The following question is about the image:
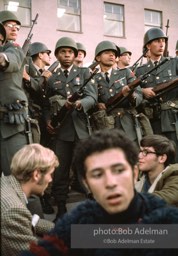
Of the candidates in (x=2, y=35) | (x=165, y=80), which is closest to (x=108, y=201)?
(x=2, y=35)

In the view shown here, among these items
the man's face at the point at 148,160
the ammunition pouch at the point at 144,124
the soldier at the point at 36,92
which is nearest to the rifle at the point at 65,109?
the soldier at the point at 36,92

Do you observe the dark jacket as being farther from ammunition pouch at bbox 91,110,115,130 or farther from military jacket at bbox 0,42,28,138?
ammunition pouch at bbox 91,110,115,130

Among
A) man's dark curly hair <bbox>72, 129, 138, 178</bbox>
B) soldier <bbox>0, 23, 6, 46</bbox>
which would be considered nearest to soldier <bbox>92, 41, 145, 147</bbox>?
soldier <bbox>0, 23, 6, 46</bbox>

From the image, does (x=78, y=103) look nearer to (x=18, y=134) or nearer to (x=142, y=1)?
(x=18, y=134)

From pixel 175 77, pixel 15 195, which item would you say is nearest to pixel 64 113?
pixel 175 77

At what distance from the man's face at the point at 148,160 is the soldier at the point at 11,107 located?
1216mm

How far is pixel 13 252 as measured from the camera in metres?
2.25

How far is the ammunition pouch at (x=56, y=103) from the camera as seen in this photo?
4590 mm

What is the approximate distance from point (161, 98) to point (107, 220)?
3582mm

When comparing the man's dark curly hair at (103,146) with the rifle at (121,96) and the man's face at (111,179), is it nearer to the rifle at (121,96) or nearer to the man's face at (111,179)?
the man's face at (111,179)

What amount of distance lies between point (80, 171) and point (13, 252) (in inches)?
33.0

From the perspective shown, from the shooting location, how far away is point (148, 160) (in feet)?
10.7

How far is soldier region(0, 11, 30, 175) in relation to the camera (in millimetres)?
3648

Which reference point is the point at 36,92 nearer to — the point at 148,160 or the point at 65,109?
the point at 65,109
